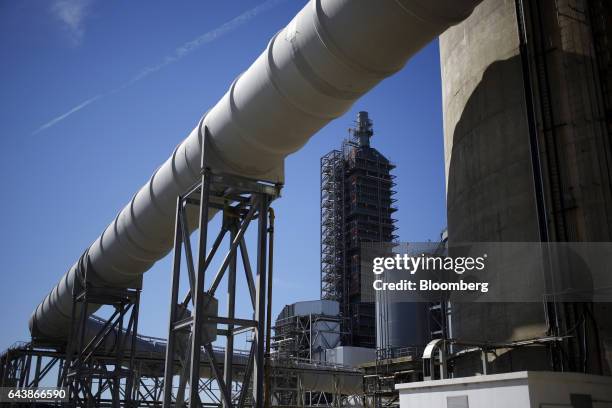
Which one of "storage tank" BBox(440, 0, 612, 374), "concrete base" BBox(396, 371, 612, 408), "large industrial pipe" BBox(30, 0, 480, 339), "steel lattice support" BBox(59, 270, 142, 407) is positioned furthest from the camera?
"steel lattice support" BBox(59, 270, 142, 407)

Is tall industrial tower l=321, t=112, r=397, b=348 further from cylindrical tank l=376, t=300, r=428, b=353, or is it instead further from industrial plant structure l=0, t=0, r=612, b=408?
industrial plant structure l=0, t=0, r=612, b=408

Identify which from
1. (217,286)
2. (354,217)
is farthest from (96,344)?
(354,217)

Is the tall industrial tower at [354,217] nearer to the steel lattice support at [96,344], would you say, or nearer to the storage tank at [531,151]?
the steel lattice support at [96,344]

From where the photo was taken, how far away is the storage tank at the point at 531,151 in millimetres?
12461

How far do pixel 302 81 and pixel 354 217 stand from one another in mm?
40696

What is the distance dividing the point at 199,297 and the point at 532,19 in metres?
9.32

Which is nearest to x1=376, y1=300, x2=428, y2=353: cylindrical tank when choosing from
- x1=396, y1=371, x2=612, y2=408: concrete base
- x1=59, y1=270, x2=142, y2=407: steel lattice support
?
x1=59, y1=270, x2=142, y2=407: steel lattice support

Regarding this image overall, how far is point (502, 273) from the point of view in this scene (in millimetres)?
14000

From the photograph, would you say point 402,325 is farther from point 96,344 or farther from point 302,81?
point 302,81

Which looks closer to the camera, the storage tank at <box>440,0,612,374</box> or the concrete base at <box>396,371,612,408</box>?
the concrete base at <box>396,371,612,408</box>

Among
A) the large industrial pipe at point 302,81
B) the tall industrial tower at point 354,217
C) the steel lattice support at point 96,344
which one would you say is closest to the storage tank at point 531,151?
the large industrial pipe at point 302,81

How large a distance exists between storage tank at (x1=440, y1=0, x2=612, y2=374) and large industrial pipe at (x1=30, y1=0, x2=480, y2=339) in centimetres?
405

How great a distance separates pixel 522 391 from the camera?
948 cm

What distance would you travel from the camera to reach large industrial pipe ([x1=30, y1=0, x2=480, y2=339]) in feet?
33.3
